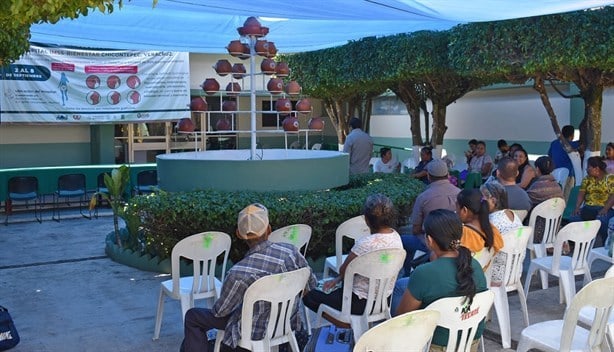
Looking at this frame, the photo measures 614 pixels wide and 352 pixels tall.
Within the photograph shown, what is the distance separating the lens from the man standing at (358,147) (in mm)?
10000

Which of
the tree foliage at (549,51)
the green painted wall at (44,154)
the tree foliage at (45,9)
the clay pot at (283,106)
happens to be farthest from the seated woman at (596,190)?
the green painted wall at (44,154)

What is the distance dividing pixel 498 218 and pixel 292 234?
165cm

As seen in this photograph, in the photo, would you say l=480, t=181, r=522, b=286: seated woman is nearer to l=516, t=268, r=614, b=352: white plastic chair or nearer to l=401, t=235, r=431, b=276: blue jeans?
l=401, t=235, r=431, b=276: blue jeans

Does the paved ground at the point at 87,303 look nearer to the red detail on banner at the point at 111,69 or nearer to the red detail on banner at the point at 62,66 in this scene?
the red detail on banner at the point at 62,66

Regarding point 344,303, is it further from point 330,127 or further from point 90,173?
point 330,127

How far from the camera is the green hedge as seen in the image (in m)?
6.68

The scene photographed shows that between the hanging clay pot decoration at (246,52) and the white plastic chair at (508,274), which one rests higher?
the hanging clay pot decoration at (246,52)

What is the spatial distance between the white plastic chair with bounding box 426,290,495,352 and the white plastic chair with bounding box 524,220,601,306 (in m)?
2.23

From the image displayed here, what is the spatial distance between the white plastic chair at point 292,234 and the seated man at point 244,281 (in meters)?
1.41

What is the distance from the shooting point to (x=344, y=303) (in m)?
4.17

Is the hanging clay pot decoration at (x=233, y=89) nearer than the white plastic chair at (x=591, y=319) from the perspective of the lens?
No

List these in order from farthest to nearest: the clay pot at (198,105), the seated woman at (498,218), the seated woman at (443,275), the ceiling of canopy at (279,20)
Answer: the clay pot at (198,105), the ceiling of canopy at (279,20), the seated woman at (498,218), the seated woman at (443,275)

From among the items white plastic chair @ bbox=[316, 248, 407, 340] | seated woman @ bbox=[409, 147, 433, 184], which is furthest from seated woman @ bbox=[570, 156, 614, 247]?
white plastic chair @ bbox=[316, 248, 407, 340]

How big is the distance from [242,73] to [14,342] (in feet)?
14.9
